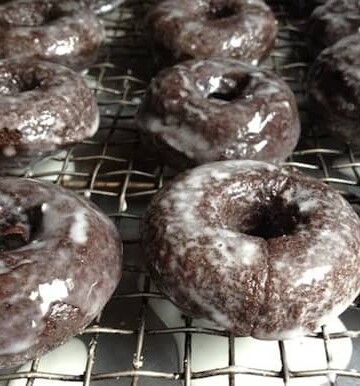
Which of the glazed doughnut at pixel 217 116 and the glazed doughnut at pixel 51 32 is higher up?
the glazed doughnut at pixel 217 116

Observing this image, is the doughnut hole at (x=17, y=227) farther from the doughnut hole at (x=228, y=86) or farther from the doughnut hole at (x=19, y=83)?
the doughnut hole at (x=228, y=86)

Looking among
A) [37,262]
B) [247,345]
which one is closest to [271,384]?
[247,345]

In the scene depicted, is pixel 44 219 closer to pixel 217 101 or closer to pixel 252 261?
pixel 252 261

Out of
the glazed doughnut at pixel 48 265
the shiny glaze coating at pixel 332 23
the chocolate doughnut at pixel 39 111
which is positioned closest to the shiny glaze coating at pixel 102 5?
the chocolate doughnut at pixel 39 111

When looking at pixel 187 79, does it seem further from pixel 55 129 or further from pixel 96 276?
pixel 96 276

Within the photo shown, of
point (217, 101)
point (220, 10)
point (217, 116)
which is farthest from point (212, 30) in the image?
point (217, 116)

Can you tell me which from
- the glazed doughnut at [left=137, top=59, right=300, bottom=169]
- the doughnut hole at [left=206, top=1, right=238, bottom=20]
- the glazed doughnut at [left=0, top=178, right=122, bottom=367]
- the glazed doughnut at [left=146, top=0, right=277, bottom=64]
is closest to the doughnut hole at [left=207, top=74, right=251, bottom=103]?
the glazed doughnut at [left=137, top=59, right=300, bottom=169]
